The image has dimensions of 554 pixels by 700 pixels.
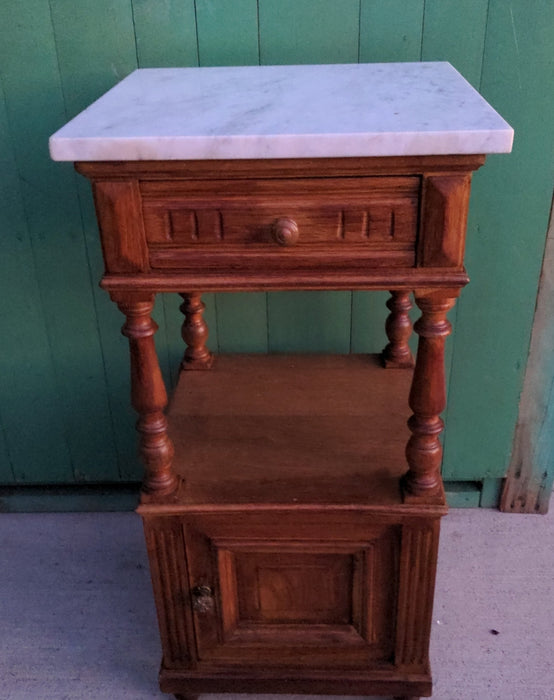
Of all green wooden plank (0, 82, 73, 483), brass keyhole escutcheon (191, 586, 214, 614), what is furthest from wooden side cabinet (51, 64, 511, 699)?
green wooden plank (0, 82, 73, 483)

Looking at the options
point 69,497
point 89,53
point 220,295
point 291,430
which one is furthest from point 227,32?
point 69,497

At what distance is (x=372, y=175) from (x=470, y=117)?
0.15m

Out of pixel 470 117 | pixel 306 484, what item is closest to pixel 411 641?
pixel 306 484

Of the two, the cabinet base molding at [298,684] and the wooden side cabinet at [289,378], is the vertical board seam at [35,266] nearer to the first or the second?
the wooden side cabinet at [289,378]

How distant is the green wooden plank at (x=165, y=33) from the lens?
1371mm

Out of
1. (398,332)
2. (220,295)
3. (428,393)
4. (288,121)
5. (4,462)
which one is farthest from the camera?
(4,462)

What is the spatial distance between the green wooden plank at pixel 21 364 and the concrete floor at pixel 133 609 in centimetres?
19

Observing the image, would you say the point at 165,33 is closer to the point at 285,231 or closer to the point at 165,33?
the point at 165,33

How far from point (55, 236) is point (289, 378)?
2.02 feet

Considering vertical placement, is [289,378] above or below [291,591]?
above

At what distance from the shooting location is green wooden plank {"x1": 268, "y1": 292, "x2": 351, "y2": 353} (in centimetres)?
161

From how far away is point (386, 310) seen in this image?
5.30 feet

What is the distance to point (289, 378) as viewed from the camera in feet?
5.00

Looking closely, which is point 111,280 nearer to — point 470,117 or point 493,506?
point 470,117
